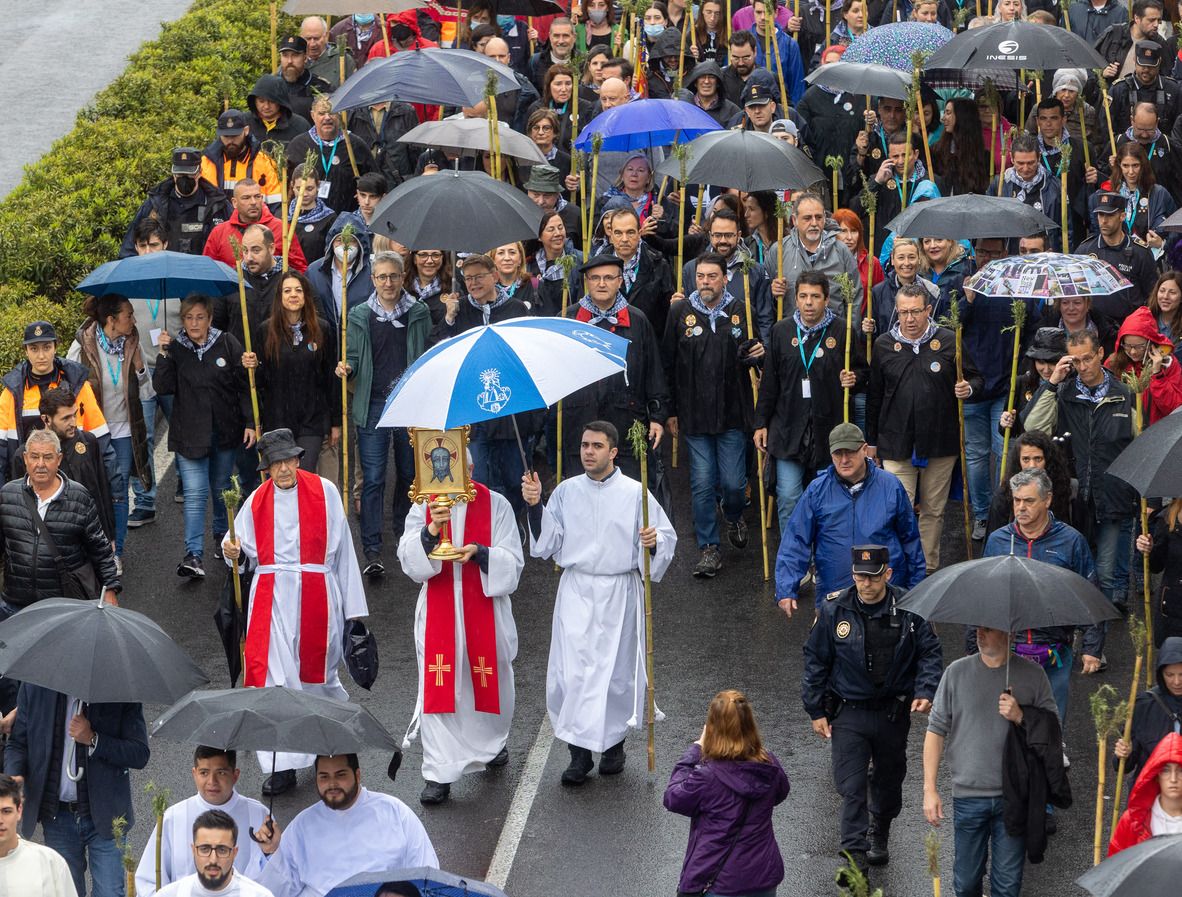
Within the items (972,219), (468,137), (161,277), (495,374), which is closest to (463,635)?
(495,374)

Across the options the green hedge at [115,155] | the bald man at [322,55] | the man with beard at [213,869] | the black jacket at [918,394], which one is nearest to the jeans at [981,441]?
the black jacket at [918,394]

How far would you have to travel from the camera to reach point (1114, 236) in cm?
1538

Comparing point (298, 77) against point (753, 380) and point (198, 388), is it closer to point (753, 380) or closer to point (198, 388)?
point (198, 388)

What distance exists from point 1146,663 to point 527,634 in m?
3.80

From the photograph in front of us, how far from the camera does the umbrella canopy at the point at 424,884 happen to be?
316 inches

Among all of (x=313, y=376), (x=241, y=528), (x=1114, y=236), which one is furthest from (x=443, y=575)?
(x=1114, y=236)

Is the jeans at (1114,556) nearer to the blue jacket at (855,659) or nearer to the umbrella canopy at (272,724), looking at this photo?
the blue jacket at (855,659)

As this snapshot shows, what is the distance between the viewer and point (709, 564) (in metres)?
14.6

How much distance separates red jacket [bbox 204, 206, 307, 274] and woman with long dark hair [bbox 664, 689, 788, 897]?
719 centimetres

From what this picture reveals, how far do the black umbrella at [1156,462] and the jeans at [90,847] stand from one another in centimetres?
528

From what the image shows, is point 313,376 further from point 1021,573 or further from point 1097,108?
point 1097,108

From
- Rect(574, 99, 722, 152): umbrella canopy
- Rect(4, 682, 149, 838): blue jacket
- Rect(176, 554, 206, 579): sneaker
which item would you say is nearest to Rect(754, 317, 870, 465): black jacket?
Rect(574, 99, 722, 152): umbrella canopy

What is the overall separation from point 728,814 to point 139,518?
7.16 m

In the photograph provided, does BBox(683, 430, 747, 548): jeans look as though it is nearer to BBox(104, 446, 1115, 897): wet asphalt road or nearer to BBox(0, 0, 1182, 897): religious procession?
BBox(0, 0, 1182, 897): religious procession
